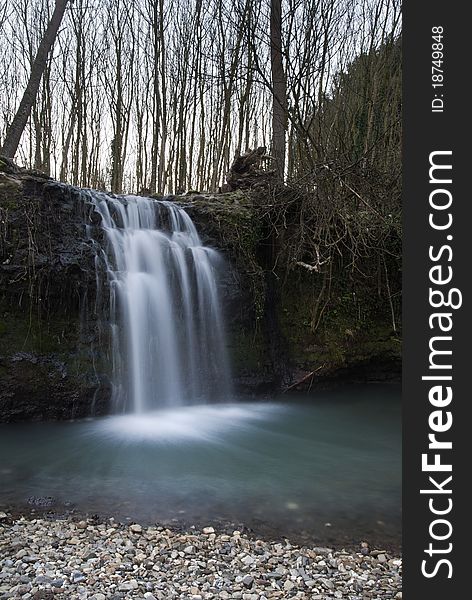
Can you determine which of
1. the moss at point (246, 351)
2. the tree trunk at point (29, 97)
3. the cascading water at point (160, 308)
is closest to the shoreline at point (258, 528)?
the cascading water at point (160, 308)

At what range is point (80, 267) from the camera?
19.6 ft

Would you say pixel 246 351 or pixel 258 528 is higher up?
pixel 246 351

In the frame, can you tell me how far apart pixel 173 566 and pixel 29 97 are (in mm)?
9674

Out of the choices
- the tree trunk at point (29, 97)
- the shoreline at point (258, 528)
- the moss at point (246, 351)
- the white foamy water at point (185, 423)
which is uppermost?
the tree trunk at point (29, 97)

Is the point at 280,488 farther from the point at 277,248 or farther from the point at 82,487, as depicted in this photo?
the point at 277,248

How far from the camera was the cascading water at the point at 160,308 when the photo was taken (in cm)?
623

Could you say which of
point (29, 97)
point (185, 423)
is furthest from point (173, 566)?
point (29, 97)

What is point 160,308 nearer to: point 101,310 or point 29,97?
point 101,310

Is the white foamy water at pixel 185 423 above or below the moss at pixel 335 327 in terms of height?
below

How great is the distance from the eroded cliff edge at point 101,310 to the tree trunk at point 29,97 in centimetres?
321

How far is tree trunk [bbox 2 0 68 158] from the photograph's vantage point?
30.4ft

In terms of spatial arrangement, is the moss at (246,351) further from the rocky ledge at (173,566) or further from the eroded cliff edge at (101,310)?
the rocky ledge at (173,566)

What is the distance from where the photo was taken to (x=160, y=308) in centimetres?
662

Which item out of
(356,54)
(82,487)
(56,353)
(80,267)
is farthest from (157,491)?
(356,54)
